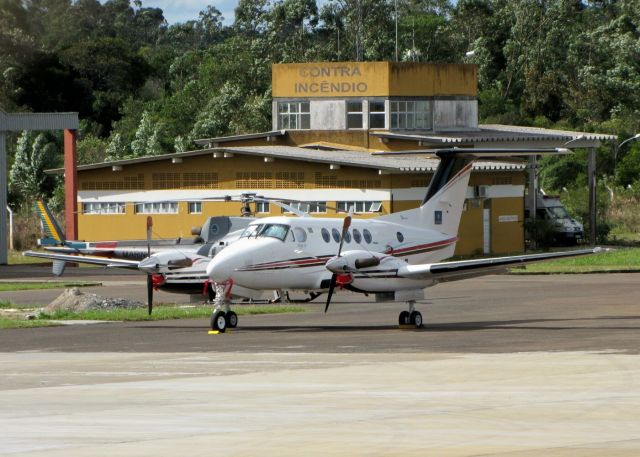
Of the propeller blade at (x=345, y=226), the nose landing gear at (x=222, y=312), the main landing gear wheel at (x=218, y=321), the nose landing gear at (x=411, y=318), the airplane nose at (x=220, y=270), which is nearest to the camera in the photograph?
the airplane nose at (x=220, y=270)

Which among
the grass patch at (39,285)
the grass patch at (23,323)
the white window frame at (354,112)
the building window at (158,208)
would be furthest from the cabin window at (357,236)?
the white window frame at (354,112)

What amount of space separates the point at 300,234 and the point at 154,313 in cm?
682

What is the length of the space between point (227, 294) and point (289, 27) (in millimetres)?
97285

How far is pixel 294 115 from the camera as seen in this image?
79.2 meters

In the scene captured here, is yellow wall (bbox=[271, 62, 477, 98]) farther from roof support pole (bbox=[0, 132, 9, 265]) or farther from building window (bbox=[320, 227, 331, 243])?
building window (bbox=[320, 227, 331, 243])

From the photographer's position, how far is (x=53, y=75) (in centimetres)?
12312

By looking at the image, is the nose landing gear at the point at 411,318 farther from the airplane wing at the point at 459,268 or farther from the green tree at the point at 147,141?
the green tree at the point at 147,141

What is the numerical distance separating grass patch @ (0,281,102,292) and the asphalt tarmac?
1724 cm

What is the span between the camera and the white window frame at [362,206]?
2594 inches

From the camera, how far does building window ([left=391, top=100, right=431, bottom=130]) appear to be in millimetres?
77688

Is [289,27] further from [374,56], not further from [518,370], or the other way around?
[518,370]

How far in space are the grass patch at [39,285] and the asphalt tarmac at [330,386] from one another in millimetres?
17243

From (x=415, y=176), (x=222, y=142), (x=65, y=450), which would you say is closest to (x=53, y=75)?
(x=222, y=142)

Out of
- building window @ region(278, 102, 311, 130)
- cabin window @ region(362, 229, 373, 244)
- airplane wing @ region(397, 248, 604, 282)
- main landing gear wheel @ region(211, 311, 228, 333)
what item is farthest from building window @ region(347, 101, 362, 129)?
main landing gear wheel @ region(211, 311, 228, 333)
